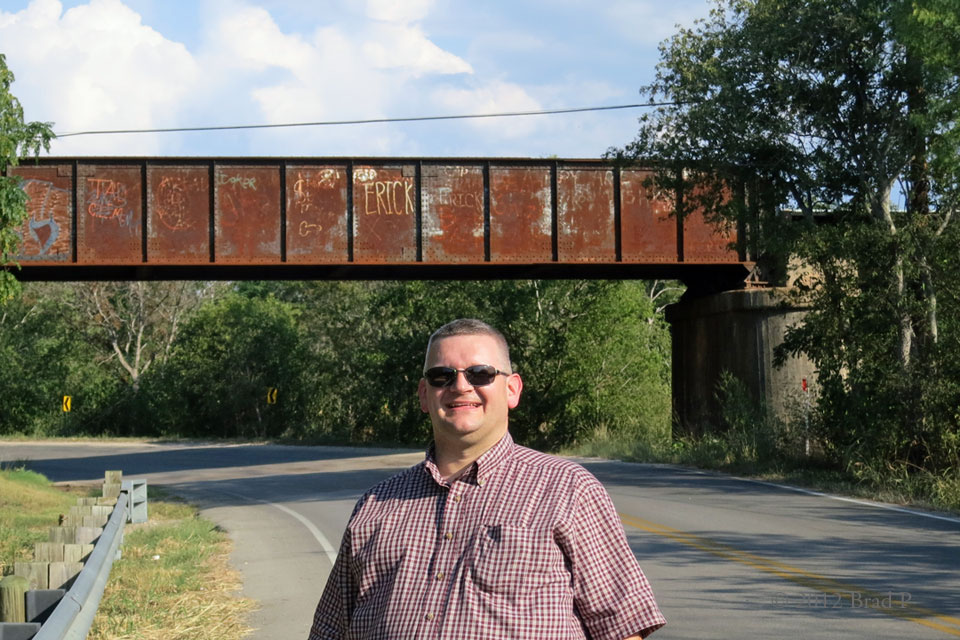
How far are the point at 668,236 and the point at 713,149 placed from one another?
17.3ft

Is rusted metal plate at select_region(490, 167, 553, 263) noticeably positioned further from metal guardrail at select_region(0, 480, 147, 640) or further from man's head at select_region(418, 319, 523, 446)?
man's head at select_region(418, 319, 523, 446)

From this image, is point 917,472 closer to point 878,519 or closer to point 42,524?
point 878,519

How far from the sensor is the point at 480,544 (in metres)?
3.23

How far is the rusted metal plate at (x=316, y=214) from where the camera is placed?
26.5 metres

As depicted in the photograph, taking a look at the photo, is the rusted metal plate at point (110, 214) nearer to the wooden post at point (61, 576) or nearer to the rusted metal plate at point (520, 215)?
the rusted metal plate at point (520, 215)

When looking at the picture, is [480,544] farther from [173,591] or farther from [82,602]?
[173,591]

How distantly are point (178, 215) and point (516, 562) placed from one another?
24.3m

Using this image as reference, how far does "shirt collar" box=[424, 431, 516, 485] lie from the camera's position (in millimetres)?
3361

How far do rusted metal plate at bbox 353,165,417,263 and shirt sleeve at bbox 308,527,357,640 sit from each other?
914 inches

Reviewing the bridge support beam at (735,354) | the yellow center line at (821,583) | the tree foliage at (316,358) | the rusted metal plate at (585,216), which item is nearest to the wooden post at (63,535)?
the yellow center line at (821,583)

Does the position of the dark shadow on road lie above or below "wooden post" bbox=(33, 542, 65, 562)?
below

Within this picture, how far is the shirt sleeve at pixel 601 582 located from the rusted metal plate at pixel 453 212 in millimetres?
23558

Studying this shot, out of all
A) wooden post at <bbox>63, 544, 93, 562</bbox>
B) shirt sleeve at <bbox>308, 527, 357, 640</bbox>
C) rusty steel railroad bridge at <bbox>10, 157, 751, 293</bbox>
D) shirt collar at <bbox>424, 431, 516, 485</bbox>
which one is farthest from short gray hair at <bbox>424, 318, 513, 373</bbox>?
rusty steel railroad bridge at <bbox>10, 157, 751, 293</bbox>

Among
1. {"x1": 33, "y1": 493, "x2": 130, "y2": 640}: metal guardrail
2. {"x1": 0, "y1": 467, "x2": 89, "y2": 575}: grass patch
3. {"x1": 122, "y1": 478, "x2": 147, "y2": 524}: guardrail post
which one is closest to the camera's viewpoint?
{"x1": 33, "y1": 493, "x2": 130, "y2": 640}: metal guardrail
